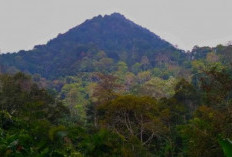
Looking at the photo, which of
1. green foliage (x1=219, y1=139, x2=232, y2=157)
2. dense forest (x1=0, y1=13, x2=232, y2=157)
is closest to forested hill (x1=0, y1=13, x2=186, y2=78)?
dense forest (x1=0, y1=13, x2=232, y2=157)

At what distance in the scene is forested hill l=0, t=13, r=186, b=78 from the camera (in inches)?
2844

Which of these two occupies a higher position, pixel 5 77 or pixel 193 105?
pixel 5 77

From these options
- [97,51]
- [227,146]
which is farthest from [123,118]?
[97,51]

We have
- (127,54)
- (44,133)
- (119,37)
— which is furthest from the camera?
(119,37)

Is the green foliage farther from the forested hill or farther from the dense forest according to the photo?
the forested hill

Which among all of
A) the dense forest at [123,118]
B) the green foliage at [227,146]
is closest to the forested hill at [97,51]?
the dense forest at [123,118]

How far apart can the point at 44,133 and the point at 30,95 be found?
11425 mm

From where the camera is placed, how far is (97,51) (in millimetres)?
78625

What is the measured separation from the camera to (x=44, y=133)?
11734 mm

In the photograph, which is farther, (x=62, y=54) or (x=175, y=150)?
(x=62, y=54)

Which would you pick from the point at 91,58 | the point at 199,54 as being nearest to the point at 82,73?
the point at 91,58

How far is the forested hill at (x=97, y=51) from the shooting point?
7225 centimetres

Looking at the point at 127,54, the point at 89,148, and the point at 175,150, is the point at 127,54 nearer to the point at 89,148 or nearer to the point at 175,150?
the point at 175,150

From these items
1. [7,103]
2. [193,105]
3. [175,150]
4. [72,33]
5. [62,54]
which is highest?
[72,33]
